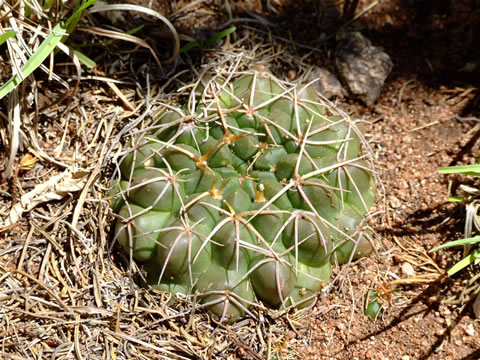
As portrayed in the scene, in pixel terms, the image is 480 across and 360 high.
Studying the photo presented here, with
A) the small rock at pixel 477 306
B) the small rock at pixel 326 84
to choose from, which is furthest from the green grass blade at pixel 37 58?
the small rock at pixel 477 306

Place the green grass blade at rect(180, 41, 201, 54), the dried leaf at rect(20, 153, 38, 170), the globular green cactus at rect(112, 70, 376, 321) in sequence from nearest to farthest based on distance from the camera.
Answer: the globular green cactus at rect(112, 70, 376, 321) → the dried leaf at rect(20, 153, 38, 170) → the green grass blade at rect(180, 41, 201, 54)

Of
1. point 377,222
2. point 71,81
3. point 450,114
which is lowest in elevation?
point 377,222

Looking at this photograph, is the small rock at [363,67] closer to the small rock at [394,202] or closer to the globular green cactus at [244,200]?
the globular green cactus at [244,200]

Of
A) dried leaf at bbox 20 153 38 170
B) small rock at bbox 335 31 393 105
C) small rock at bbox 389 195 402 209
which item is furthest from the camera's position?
small rock at bbox 335 31 393 105

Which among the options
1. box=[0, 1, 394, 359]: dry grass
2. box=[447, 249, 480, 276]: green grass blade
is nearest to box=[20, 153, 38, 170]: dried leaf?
box=[0, 1, 394, 359]: dry grass

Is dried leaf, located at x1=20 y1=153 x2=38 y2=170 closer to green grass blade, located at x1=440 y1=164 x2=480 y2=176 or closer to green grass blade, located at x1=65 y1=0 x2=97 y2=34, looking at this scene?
green grass blade, located at x1=65 y1=0 x2=97 y2=34

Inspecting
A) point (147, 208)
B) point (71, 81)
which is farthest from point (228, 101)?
point (71, 81)

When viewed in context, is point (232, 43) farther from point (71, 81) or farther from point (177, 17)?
point (71, 81)
